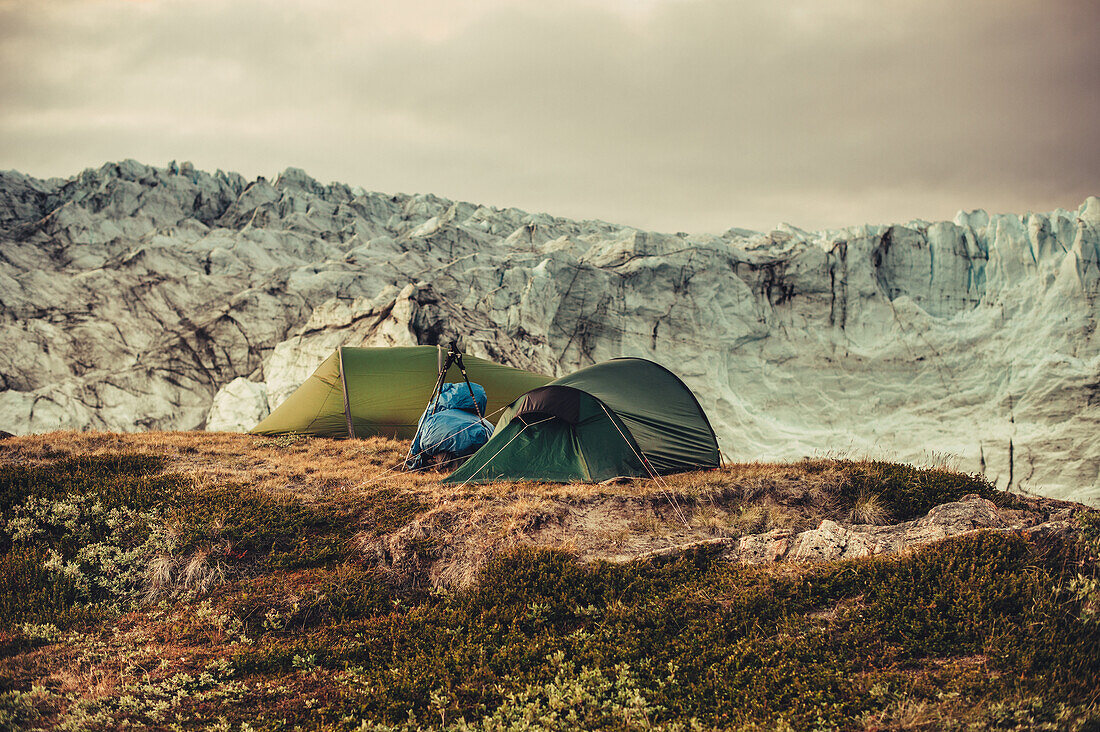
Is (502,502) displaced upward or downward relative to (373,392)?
downward

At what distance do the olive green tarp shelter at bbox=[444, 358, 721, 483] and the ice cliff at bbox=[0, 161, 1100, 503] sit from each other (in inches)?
795

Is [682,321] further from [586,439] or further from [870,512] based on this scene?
[870,512]

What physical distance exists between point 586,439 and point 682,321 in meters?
38.9

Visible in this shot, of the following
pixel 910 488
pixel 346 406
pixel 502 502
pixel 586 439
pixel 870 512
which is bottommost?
pixel 870 512

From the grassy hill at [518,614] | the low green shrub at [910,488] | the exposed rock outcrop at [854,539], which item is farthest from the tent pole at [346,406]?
the low green shrub at [910,488]

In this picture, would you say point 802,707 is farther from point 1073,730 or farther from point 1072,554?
point 1072,554

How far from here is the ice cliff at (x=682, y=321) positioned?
1507 inches

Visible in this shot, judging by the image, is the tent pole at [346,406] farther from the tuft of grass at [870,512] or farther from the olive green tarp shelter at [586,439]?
the tuft of grass at [870,512]

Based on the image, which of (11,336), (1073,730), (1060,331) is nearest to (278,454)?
(1073,730)

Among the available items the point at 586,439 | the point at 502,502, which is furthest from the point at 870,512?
the point at 502,502

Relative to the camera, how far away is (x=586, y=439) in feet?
39.1

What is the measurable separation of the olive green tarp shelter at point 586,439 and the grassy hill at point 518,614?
151 cm

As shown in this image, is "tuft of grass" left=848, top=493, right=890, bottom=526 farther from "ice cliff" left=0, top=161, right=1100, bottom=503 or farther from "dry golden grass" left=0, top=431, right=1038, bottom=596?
"ice cliff" left=0, top=161, right=1100, bottom=503

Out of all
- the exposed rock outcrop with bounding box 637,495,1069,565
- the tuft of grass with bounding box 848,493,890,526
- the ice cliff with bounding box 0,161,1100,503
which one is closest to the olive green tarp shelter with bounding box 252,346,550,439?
the tuft of grass with bounding box 848,493,890,526
